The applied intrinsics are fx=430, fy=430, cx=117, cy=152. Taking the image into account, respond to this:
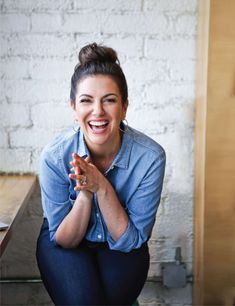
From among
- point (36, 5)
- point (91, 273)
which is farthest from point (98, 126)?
point (36, 5)

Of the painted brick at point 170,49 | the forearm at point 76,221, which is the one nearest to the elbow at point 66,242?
the forearm at point 76,221

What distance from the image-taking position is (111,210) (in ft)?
4.04

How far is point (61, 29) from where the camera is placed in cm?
159

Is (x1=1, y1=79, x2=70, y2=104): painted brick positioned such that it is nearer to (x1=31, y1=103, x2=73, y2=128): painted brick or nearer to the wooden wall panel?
(x1=31, y1=103, x2=73, y2=128): painted brick

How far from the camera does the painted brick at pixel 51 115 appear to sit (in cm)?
164

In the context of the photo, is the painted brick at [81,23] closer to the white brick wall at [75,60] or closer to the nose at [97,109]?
the white brick wall at [75,60]

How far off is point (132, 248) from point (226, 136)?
493 mm

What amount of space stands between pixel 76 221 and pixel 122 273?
0.20 meters

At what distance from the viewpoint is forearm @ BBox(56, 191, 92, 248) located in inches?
48.6

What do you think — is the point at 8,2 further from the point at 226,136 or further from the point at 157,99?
the point at 226,136

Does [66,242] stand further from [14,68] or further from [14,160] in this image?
[14,68]

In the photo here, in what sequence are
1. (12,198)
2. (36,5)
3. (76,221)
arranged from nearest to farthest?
(76,221), (12,198), (36,5)

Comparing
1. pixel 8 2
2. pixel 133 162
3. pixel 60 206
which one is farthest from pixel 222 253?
pixel 8 2

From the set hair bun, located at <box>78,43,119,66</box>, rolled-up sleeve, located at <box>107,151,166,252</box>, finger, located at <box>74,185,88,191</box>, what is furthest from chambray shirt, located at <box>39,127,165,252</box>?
hair bun, located at <box>78,43,119,66</box>
